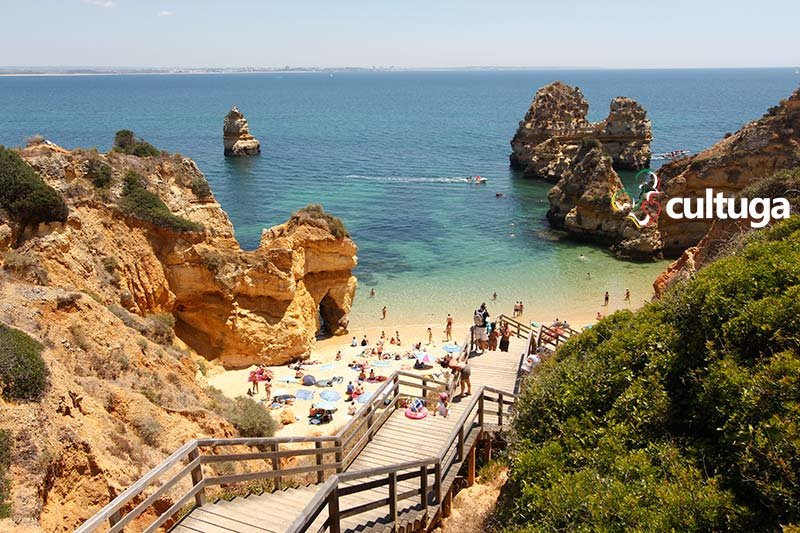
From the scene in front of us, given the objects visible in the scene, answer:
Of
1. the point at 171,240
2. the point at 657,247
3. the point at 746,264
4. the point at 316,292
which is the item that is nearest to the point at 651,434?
the point at 746,264

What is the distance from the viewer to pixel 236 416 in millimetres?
13992

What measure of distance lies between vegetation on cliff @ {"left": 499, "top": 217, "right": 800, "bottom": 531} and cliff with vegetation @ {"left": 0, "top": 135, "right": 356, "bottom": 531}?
589 cm

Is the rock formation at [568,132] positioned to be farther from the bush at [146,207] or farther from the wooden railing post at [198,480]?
the wooden railing post at [198,480]

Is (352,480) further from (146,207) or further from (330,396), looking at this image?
(146,207)

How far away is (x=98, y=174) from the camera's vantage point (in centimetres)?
2105

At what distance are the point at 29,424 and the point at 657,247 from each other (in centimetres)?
4223

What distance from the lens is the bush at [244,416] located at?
1370 cm

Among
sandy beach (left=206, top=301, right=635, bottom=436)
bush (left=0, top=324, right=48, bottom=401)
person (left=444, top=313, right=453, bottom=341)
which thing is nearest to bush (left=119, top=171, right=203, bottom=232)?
sandy beach (left=206, top=301, right=635, bottom=436)

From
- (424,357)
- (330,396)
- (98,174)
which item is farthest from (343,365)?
(98,174)

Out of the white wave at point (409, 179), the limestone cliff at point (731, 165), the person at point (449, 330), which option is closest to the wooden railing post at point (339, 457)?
the person at point (449, 330)

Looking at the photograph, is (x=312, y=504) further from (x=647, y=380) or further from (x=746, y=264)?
(x=746, y=264)

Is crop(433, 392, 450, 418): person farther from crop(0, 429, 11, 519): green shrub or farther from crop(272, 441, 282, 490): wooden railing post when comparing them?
crop(0, 429, 11, 519): green shrub

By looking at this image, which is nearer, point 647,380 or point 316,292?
point 647,380

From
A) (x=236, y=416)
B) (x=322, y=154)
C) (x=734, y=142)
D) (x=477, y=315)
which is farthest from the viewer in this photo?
(x=322, y=154)
